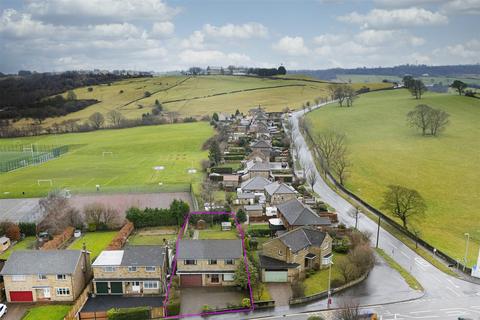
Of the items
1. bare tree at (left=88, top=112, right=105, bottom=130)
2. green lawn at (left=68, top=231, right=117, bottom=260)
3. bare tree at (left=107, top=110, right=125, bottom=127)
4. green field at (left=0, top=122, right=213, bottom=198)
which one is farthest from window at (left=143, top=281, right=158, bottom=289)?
bare tree at (left=107, top=110, right=125, bottom=127)

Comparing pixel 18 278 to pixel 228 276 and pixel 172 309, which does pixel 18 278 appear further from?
pixel 228 276

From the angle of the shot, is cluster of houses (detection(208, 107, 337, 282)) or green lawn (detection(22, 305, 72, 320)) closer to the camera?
green lawn (detection(22, 305, 72, 320))

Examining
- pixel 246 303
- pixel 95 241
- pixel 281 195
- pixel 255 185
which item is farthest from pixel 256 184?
pixel 246 303

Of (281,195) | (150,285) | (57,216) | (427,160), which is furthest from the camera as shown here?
(427,160)

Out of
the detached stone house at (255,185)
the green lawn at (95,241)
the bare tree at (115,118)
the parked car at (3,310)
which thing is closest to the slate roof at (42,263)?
the parked car at (3,310)

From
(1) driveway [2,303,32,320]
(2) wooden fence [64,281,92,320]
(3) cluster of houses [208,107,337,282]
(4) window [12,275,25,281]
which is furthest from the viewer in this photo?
(3) cluster of houses [208,107,337,282]

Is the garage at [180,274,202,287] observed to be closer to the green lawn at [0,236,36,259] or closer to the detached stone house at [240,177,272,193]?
the green lawn at [0,236,36,259]
